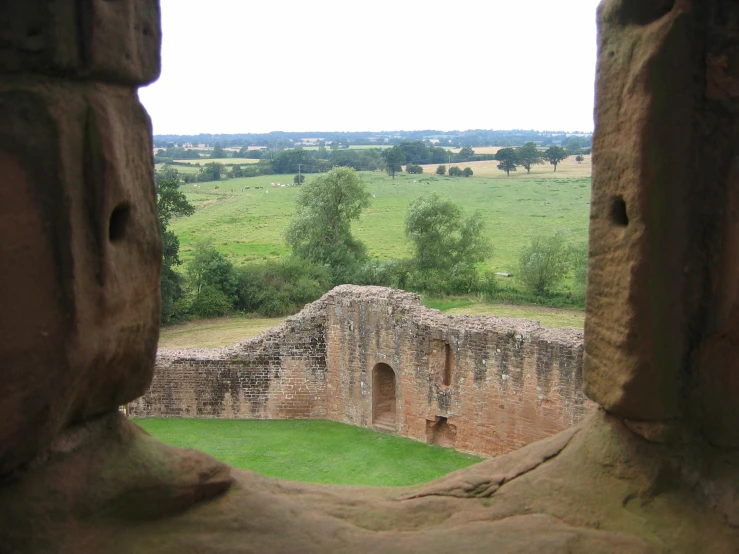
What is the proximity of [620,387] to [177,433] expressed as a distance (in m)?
12.9

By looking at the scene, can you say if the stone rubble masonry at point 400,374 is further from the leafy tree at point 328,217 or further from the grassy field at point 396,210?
the grassy field at point 396,210

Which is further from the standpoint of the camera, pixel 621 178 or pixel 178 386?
pixel 178 386

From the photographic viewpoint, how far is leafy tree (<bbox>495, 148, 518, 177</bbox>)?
7850cm

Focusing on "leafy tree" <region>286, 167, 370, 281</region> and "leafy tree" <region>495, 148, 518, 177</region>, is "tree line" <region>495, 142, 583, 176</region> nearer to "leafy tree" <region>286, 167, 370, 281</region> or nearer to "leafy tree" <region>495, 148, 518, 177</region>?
"leafy tree" <region>495, 148, 518, 177</region>

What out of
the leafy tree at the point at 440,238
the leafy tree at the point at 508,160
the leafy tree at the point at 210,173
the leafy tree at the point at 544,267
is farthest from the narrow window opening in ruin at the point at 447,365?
the leafy tree at the point at 508,160

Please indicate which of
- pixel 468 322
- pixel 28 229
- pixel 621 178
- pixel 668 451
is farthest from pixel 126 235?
pixel 468 322

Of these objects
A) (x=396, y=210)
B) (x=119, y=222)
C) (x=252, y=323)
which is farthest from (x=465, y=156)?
(x=119, y=222)

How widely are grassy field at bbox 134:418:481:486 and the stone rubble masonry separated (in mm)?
383

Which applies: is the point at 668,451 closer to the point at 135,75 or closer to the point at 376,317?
the point at 135,75

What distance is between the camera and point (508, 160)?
78.4 m

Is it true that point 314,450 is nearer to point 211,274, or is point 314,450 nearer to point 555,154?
point 211,274

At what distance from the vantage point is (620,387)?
3711 millimetres

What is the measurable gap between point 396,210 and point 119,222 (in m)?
52.2

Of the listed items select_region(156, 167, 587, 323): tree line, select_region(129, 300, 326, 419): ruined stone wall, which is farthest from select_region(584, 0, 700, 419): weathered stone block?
select_region(156, 167, 587, 323): tree line
